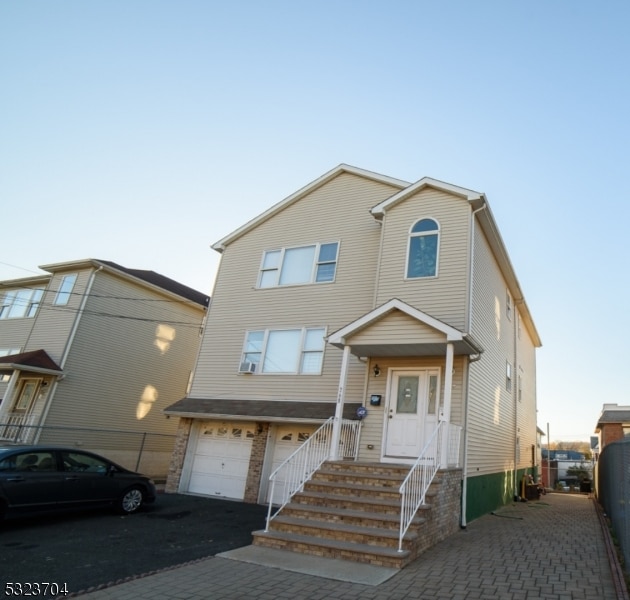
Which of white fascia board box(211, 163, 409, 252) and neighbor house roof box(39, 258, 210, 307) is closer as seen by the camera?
white fascia board box(211, 163, 409, 252)

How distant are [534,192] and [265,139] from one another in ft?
29.3

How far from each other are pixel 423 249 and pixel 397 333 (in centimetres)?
302

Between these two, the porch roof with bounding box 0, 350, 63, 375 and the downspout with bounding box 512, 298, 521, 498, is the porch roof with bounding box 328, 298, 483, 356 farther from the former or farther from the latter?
the porch roof with bounding box 0, 350, 63, 375

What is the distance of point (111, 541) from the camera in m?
7.36

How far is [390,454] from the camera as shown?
1011cm

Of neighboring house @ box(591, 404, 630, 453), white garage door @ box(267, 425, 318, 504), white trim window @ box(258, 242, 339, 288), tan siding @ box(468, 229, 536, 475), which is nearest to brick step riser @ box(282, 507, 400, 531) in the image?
tan siding @ box(468, 229, 536, 475)

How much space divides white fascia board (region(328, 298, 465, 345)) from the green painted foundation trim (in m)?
3.79

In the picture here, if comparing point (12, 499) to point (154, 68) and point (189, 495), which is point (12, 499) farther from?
point (154, 68)

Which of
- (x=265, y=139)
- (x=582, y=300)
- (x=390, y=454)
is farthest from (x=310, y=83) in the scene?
(x=582, y=300)

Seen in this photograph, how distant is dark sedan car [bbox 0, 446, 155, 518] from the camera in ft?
25.9

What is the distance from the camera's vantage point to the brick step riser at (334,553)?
6.37 metres

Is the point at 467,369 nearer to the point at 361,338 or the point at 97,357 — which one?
the point at 361,338

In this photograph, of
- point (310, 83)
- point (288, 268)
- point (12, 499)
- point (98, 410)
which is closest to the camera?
point (12, 499)

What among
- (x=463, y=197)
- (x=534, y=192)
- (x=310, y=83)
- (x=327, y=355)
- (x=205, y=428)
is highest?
(x=310, y=83)
